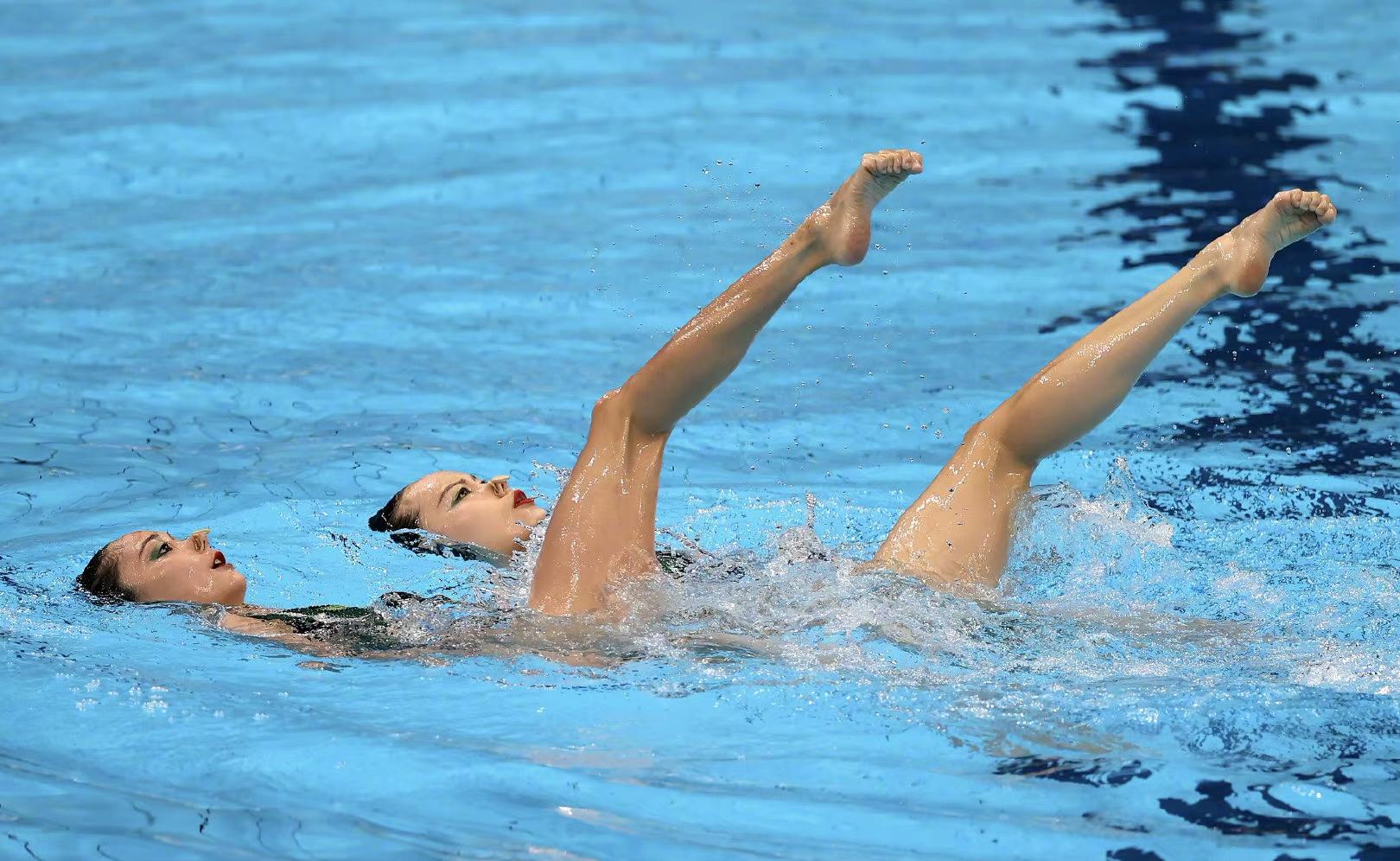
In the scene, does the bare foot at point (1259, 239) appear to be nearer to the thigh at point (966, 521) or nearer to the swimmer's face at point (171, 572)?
the thigh at point (966, 521)

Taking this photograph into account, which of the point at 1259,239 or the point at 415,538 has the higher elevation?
the point at 1259,239

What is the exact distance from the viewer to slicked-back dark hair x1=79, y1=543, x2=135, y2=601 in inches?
149

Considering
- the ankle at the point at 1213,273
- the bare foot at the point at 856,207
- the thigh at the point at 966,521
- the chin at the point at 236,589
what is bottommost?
the chin at the point at 236,589

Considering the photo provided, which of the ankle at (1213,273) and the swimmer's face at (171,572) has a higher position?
the ankle at (1213,273)

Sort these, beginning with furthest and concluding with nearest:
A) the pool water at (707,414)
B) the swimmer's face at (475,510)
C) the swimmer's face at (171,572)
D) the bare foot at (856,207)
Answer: the swimmer's face at (475,510) → the swimmer's face at (171,572) → the bare foot at (856,207) → the pool water at (707,414)

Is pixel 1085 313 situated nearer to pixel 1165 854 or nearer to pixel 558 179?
pixel 558 179

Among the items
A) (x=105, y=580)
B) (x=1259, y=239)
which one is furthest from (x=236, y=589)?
(x=1259, y=239)

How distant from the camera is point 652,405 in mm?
3562

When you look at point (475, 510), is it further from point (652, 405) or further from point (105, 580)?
point (105, 580)

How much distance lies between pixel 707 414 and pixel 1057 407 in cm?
197

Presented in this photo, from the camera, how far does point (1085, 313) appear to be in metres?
5.82

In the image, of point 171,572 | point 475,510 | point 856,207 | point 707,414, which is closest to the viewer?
point 856,207

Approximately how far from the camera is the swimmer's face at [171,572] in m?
3.79

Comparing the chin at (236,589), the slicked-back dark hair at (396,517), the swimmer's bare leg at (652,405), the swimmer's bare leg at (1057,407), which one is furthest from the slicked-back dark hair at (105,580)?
the swimmer's bare leg at (1057,407)
